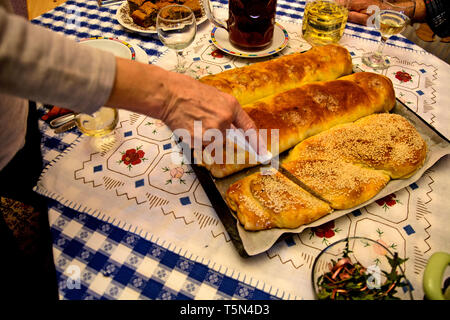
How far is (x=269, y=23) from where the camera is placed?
1.50 meters

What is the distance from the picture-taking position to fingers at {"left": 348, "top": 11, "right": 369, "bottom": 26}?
1.84 metres

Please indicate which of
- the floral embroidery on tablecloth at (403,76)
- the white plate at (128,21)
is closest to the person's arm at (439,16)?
the floral embroidery on tablecloth at (403,76)

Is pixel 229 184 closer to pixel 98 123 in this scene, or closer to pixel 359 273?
pixel 359 273

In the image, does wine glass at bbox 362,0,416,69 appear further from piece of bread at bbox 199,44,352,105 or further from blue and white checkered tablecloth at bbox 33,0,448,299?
blue and white checkered tablecloth at bbox 33,0,448,299

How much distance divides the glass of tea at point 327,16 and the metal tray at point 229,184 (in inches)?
23.9

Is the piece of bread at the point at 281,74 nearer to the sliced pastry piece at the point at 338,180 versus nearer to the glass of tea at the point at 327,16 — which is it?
the glass of tea at the point at 327,16

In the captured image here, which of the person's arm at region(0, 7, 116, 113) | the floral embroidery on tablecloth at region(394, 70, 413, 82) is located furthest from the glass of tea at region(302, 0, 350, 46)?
the person's arm at region(0, 7, 116, 113)

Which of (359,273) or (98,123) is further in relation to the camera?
(98,123)

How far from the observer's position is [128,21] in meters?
1.79

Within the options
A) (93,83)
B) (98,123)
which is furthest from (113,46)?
(93,83)

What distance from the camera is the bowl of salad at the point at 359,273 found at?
748mm

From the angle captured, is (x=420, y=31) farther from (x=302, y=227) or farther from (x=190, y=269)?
(x=190, y=269)

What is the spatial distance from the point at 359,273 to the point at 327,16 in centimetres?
139

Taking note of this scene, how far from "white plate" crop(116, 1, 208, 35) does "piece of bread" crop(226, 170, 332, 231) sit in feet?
4.09
